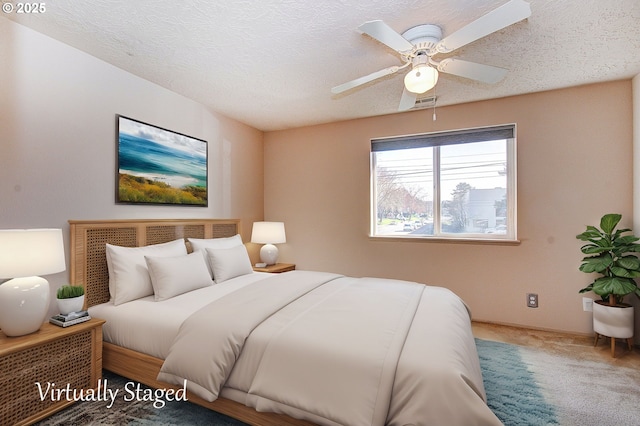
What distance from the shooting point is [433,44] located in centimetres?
193

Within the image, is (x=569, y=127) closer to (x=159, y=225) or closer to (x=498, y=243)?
(x=498, y=243)

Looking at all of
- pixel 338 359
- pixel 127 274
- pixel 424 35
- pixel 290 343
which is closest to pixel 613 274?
pixel 424 35

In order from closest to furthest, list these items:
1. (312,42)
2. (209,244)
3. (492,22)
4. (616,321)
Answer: (492,22) → (312,42) → (616,321) → (209,244)

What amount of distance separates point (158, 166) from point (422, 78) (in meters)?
2.48

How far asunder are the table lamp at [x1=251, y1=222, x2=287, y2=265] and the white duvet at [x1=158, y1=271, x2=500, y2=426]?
5.59 feet

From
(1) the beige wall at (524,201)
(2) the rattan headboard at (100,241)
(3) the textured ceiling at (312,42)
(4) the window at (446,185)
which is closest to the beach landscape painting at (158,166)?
(2) the rattan headboard at (100,241)

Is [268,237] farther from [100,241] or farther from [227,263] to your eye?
[100,241]

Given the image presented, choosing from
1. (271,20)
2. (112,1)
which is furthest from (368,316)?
(112,1)

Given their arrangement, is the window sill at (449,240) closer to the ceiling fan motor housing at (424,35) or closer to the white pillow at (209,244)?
the white pillow at (209,244)

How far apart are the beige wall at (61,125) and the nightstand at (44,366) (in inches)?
20.9

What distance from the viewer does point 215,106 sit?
338cm

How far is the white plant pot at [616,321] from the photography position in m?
2.43

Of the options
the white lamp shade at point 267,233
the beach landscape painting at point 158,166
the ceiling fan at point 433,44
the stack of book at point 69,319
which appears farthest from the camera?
the white lamp shade at point 267,233

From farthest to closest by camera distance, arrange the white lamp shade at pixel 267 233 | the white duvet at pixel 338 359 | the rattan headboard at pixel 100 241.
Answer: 1. the white lamp shade at pixel 267 233
2. the rattan headboard at pixel 100 241
3. the white duvet at pixel 338 359
